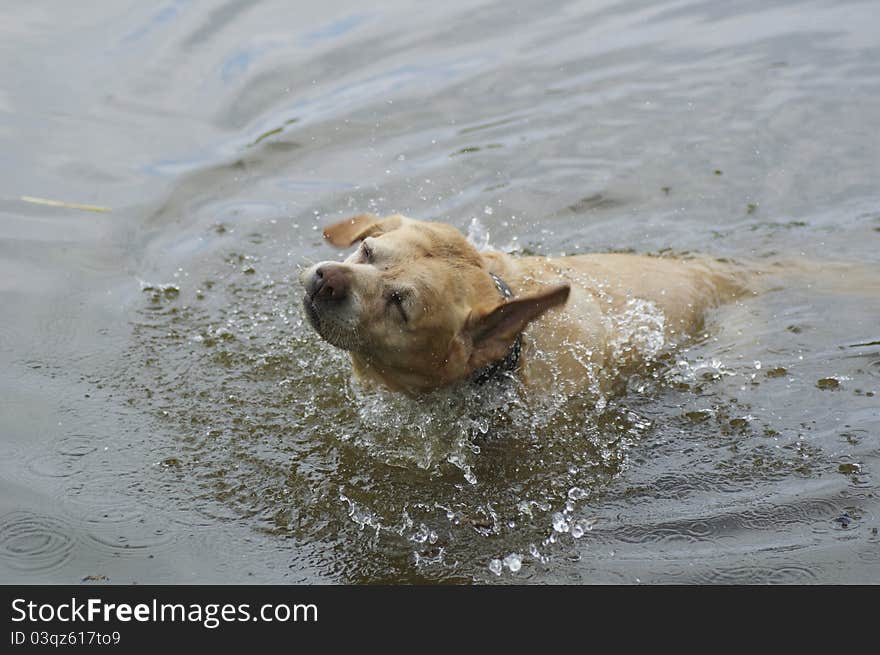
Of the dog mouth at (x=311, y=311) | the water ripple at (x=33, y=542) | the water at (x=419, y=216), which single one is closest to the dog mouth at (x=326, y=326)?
the dog mouth at (x=311, y=311)

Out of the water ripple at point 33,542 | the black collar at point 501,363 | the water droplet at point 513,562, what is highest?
the black collar at point 501,363

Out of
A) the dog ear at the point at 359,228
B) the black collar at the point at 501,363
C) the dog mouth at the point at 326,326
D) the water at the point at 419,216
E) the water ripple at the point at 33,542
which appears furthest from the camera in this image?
the dog ear at the point at 359,228

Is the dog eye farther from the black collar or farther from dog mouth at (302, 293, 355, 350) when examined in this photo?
the black collar

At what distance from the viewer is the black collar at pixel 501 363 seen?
225 inches

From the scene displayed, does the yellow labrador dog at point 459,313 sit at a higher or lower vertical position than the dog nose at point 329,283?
lower

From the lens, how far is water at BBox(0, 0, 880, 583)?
17.6 feet

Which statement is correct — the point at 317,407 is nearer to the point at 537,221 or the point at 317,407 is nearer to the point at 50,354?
the point at 50,354

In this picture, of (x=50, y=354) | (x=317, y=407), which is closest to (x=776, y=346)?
(x=317, y=407)

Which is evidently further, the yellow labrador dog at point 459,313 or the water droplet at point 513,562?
the yellow labrador dog at point 459,313

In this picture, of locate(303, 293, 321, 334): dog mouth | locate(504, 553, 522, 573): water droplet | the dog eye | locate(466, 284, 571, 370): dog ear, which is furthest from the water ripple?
locate(466, 284, 571, 370): dog ear

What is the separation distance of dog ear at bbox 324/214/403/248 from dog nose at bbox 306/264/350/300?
3.26 feet

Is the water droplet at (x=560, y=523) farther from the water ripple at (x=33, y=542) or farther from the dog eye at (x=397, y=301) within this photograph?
the water ripple at (x=33, y=542)

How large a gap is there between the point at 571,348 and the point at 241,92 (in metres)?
5.86

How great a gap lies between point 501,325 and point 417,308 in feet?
1.60
